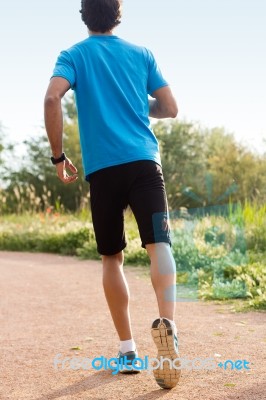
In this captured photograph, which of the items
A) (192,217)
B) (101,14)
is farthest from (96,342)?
(192,217)

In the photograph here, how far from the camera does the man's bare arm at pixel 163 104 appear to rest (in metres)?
3.83

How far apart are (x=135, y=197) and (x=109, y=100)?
1.65 ft

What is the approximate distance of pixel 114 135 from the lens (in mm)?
3584

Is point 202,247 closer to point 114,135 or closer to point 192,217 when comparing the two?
point 192,217

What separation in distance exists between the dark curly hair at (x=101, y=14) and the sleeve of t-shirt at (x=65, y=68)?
0.80 feet

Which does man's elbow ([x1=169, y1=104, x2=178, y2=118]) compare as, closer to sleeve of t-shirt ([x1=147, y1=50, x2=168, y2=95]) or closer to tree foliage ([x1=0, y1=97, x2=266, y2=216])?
sleeve of t-shirt ([x1=147, y1=50, x2=168, y2=95])

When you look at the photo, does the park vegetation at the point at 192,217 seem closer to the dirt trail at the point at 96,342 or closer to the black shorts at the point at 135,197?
the dirt trail at the point at 96,342

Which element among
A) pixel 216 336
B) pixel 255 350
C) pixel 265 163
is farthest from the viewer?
pixel 265 163

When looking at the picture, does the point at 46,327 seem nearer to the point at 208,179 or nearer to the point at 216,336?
the point at 216,336

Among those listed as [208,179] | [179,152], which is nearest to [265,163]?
[208,179]

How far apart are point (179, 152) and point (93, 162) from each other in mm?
21511

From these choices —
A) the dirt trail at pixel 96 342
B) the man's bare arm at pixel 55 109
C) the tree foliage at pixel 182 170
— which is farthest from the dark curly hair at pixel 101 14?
the tree foliage at pixel 182 170

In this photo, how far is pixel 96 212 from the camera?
12.0 feet

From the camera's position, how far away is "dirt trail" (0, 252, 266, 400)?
3.56m
